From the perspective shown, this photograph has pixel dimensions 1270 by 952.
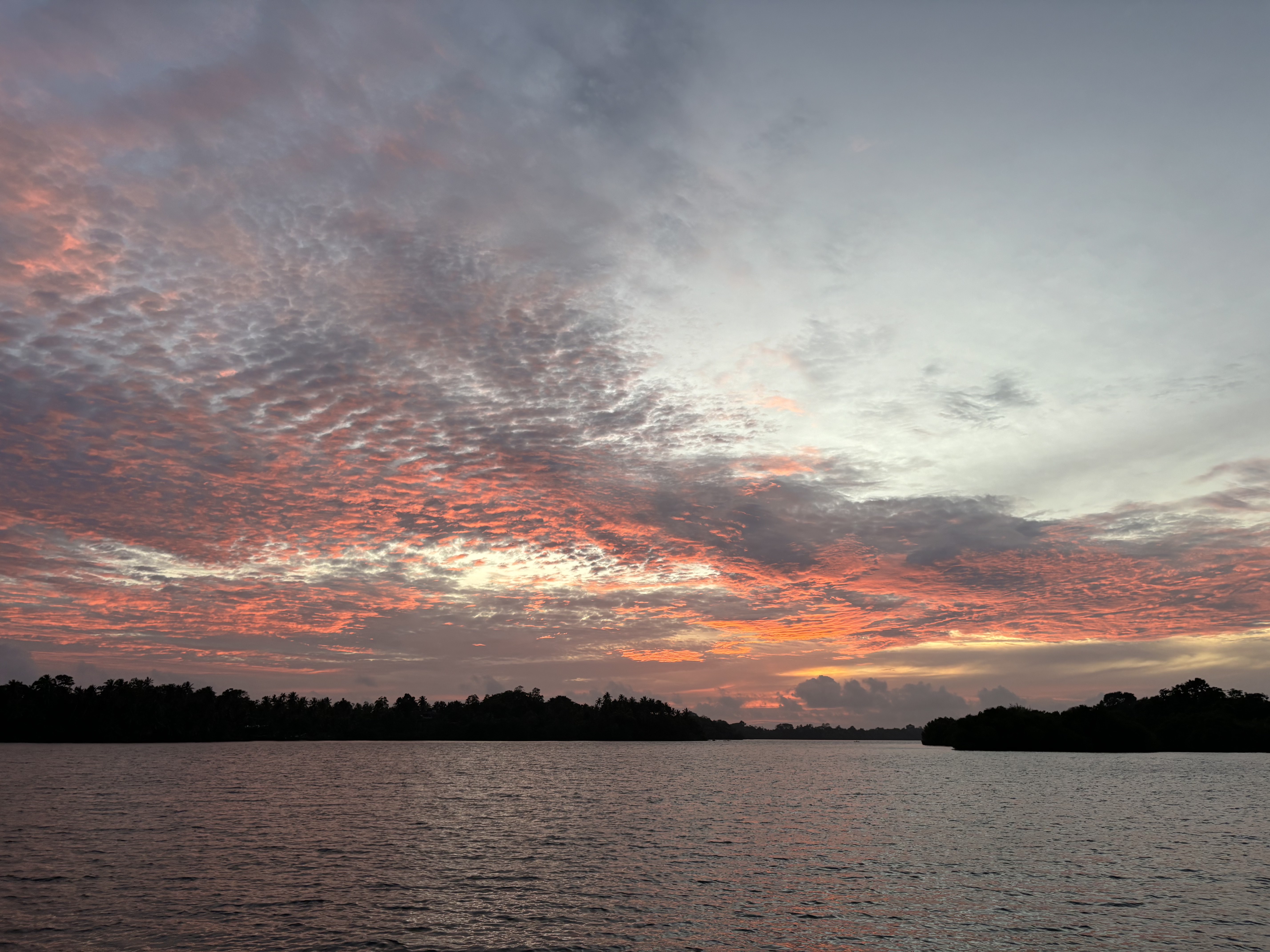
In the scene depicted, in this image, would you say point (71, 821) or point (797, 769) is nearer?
point (71, 821)

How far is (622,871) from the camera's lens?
5038 centimetres

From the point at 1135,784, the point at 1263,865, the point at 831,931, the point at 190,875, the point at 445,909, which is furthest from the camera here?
the point at 1135,784

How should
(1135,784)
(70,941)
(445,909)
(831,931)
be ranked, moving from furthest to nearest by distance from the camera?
1. (1135,784)
2. (445,909)
3. (831,931)
4. (70,941)

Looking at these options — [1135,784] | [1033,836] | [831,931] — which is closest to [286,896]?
[831,931]

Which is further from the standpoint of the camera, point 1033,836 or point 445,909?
point 1033,836

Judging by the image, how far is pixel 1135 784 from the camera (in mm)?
133250

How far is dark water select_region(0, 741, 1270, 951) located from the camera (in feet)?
115

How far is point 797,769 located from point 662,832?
453 ft

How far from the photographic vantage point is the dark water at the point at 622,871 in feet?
115

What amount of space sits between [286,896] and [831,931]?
93.0ft

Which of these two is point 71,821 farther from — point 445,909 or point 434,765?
point 434,765

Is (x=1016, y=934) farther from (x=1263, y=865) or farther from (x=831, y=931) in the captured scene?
(x=1263, y=865)

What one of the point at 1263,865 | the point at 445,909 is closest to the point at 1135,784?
the point at 1263,865

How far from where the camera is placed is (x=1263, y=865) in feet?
177
